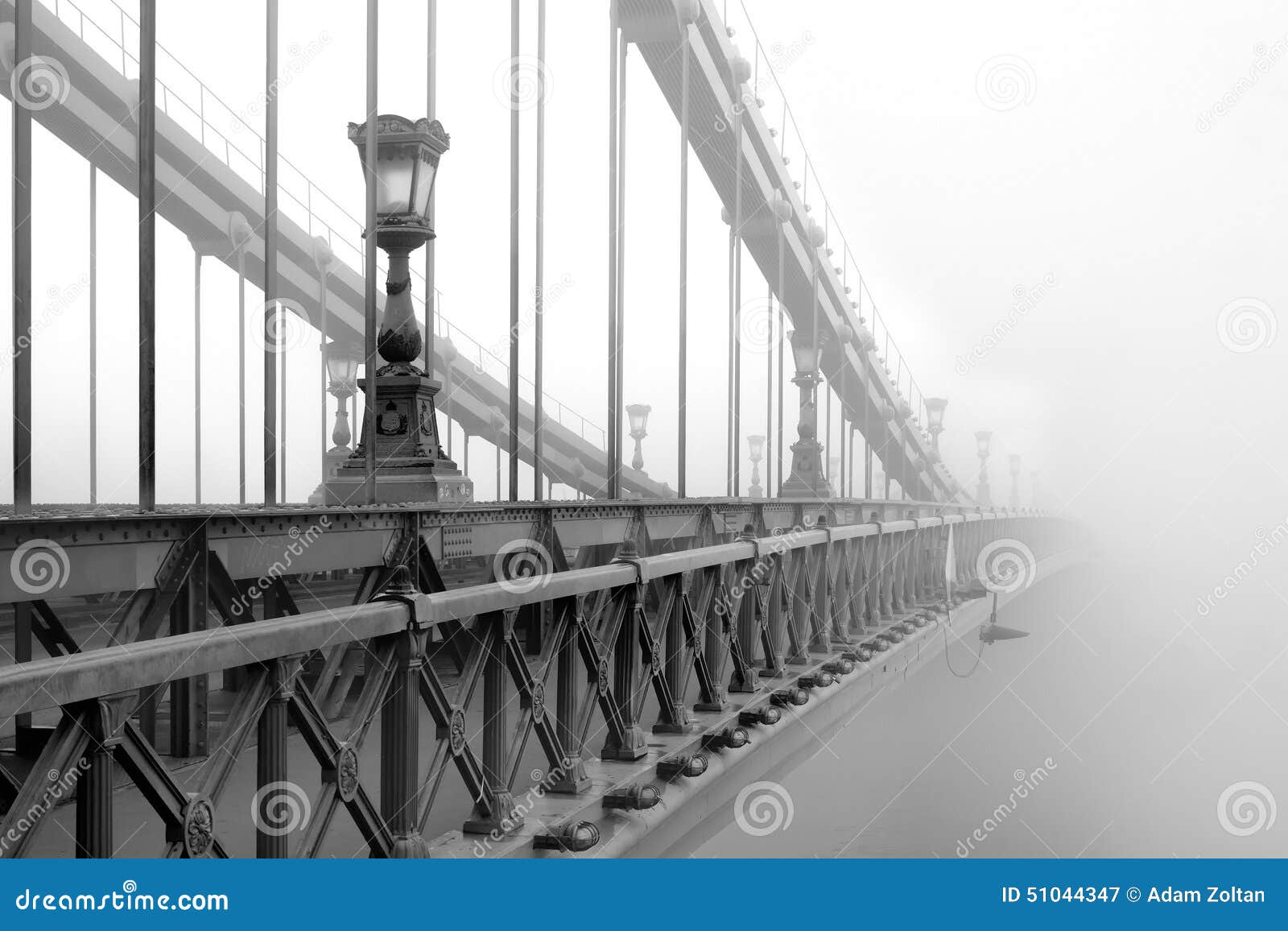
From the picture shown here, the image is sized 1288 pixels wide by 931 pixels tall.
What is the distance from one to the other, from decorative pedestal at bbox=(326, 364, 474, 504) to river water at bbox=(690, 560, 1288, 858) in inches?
86.5

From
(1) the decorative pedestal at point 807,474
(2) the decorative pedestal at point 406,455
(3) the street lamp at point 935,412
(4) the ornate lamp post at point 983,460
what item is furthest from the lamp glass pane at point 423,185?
(4) the ornate lamp post at point 983,460

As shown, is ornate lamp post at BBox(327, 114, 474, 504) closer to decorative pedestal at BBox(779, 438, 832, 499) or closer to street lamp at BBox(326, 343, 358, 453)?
street lamp at BBox(326, 343, 358, 453)

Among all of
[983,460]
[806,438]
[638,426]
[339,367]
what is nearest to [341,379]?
[339,367]

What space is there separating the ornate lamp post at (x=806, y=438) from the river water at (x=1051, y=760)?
2.98 m

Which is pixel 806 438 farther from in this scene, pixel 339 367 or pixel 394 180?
pixel 394 180

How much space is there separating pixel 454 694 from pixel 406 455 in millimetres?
2981

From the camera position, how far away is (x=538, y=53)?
35.8 feet

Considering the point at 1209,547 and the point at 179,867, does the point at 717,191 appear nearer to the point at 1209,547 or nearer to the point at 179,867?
the point at 179,867

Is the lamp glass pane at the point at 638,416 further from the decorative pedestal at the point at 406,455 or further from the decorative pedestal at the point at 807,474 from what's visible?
the decorative pedestal at the point at 406,455

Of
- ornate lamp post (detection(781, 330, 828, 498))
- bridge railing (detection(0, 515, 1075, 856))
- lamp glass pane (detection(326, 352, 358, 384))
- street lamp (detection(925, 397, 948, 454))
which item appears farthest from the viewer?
street lamp (detection(925, 397, 948, 454))

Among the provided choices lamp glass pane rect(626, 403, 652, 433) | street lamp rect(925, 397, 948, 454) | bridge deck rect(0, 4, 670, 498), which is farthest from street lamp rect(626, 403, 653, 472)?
street lamp rect(925, 397, 948, 454)

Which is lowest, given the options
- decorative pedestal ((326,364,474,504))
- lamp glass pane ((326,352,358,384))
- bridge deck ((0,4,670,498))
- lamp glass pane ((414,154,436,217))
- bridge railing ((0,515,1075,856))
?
bridge railing ((0,515,1075,856))

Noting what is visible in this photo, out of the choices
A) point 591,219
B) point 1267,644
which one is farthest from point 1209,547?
point 591,219

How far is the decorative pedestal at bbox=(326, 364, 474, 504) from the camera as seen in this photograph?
676cm
